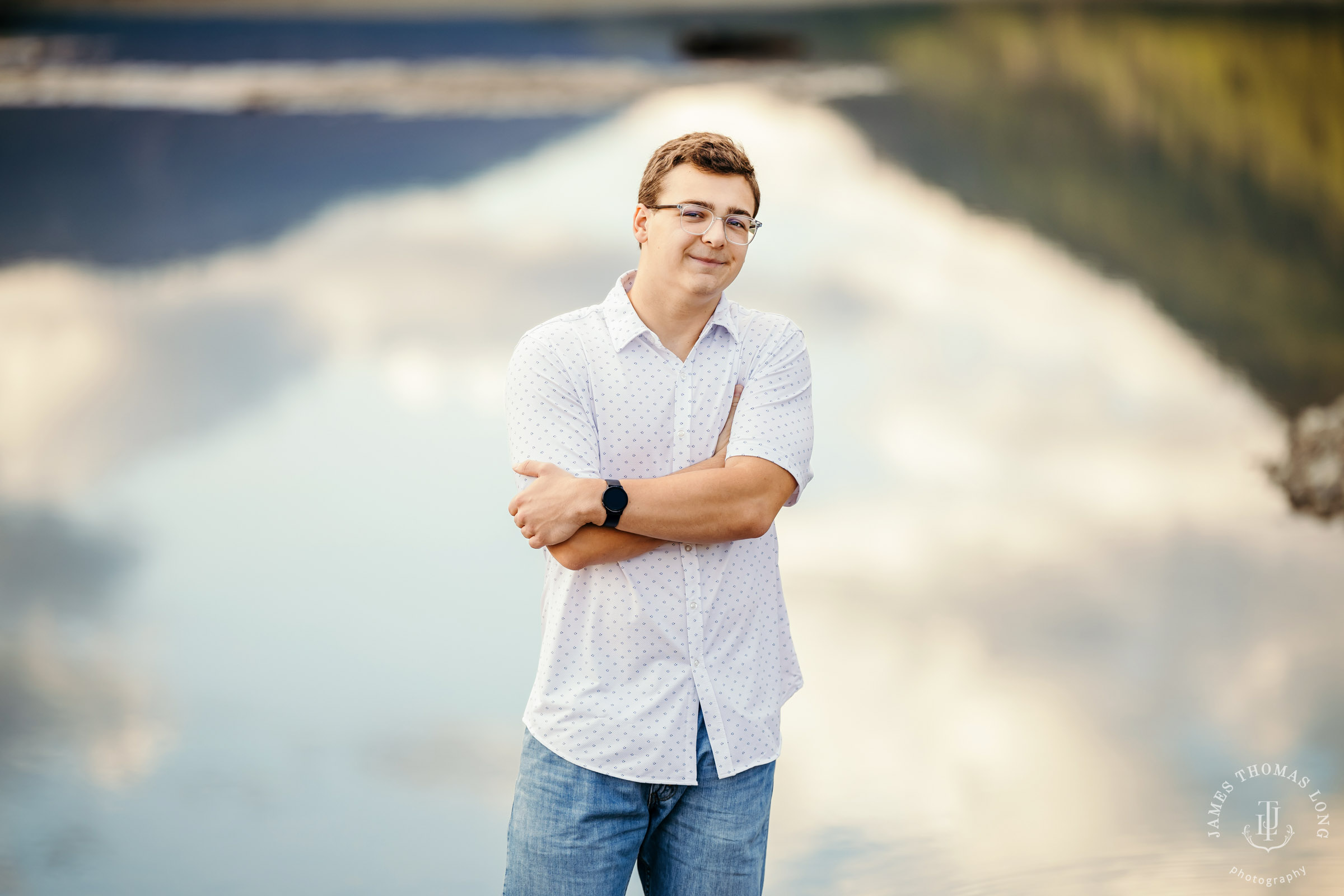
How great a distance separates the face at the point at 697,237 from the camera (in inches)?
57.8

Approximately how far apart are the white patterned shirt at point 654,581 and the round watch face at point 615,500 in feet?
0.18

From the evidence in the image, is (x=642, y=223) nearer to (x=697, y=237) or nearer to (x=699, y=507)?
(x=697, y=237)

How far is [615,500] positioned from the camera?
1420 mm

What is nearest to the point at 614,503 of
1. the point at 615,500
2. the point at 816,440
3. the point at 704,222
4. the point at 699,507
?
the point at 615,500

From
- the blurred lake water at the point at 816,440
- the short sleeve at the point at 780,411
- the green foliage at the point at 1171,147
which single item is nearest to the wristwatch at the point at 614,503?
the short sleeve at the point at 780,411

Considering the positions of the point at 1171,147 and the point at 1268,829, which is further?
the point at 1171,147

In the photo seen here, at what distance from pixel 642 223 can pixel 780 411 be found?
319mm

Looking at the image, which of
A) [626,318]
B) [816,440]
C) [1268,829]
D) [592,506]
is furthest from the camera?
[816,440]

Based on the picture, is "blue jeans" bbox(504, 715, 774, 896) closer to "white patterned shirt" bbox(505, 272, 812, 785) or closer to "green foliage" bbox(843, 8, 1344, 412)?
"white patterned shirt" bbox(505, 272, 812, 785)

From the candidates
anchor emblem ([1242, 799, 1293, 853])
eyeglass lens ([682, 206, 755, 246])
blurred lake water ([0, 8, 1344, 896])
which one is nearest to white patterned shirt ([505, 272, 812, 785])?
eyeglass lens ([682, 206, 755, 246])

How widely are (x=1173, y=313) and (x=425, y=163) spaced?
2120 mm

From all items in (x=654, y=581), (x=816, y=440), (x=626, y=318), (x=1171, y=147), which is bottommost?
(x=654, y=581)

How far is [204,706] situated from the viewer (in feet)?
9.49

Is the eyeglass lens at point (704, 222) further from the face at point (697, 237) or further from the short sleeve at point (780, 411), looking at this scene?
the short sleeve at point (780, 411)
